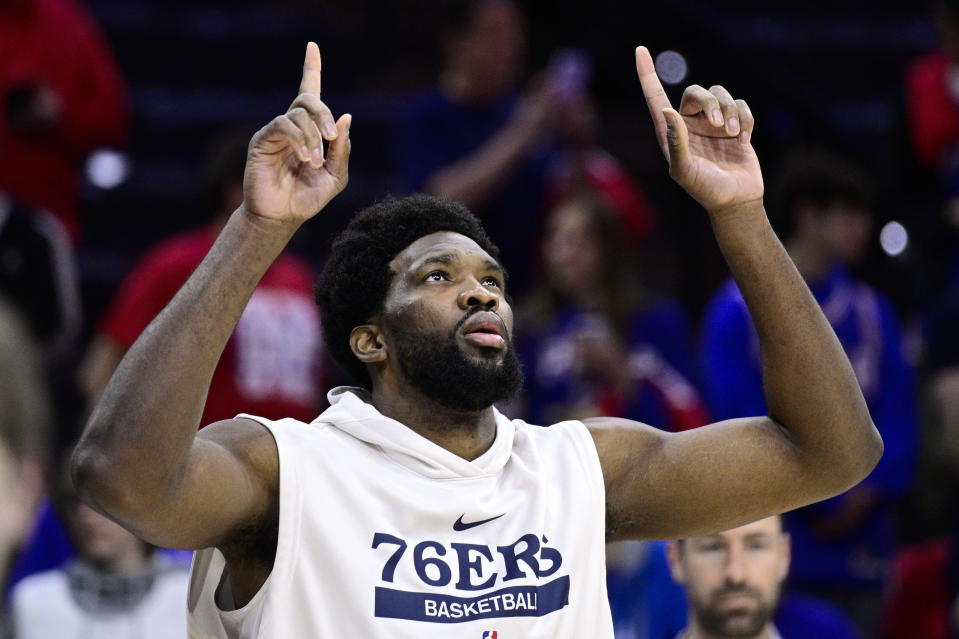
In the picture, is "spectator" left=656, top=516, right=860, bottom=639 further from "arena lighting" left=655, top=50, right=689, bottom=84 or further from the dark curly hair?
"arena lighting" left=655, top=50, right=689, bottom=84

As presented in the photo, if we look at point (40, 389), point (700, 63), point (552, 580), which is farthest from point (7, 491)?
point (700, 63)

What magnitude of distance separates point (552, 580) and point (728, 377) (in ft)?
8.42

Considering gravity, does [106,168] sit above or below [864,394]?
above

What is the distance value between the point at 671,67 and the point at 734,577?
2964mm

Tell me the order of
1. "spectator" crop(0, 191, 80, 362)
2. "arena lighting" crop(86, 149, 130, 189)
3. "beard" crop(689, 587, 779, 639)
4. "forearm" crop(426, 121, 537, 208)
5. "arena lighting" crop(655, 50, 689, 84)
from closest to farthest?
"beard" crop(689, 587, 779, 639) < "spectator" crop(0, 191, 80, 362) < "forearm" crop(426, 121, 537, 208) < "arena lighting" crop(655, 50, 689, 84) < "arena lighting" crop(86, 149, 130, 189)

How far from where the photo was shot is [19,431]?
4730 millimetres

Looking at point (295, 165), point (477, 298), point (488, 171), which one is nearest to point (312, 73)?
point (295, 165)

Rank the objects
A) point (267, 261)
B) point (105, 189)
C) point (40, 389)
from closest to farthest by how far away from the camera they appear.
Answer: point (267, 261), point (40, 389), point (105, 189)

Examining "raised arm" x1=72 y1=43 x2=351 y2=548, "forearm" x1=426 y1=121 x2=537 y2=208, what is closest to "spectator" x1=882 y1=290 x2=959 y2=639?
"forearm" x1=426 y1=121 x2=537 y2=208

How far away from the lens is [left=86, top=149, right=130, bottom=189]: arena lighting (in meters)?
6.69

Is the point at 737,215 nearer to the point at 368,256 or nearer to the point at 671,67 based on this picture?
the point at 368,256

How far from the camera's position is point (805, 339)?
3158mm

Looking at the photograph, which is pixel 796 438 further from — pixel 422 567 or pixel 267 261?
pixel 267 261

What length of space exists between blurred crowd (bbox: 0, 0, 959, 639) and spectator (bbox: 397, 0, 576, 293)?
1 centimetres
